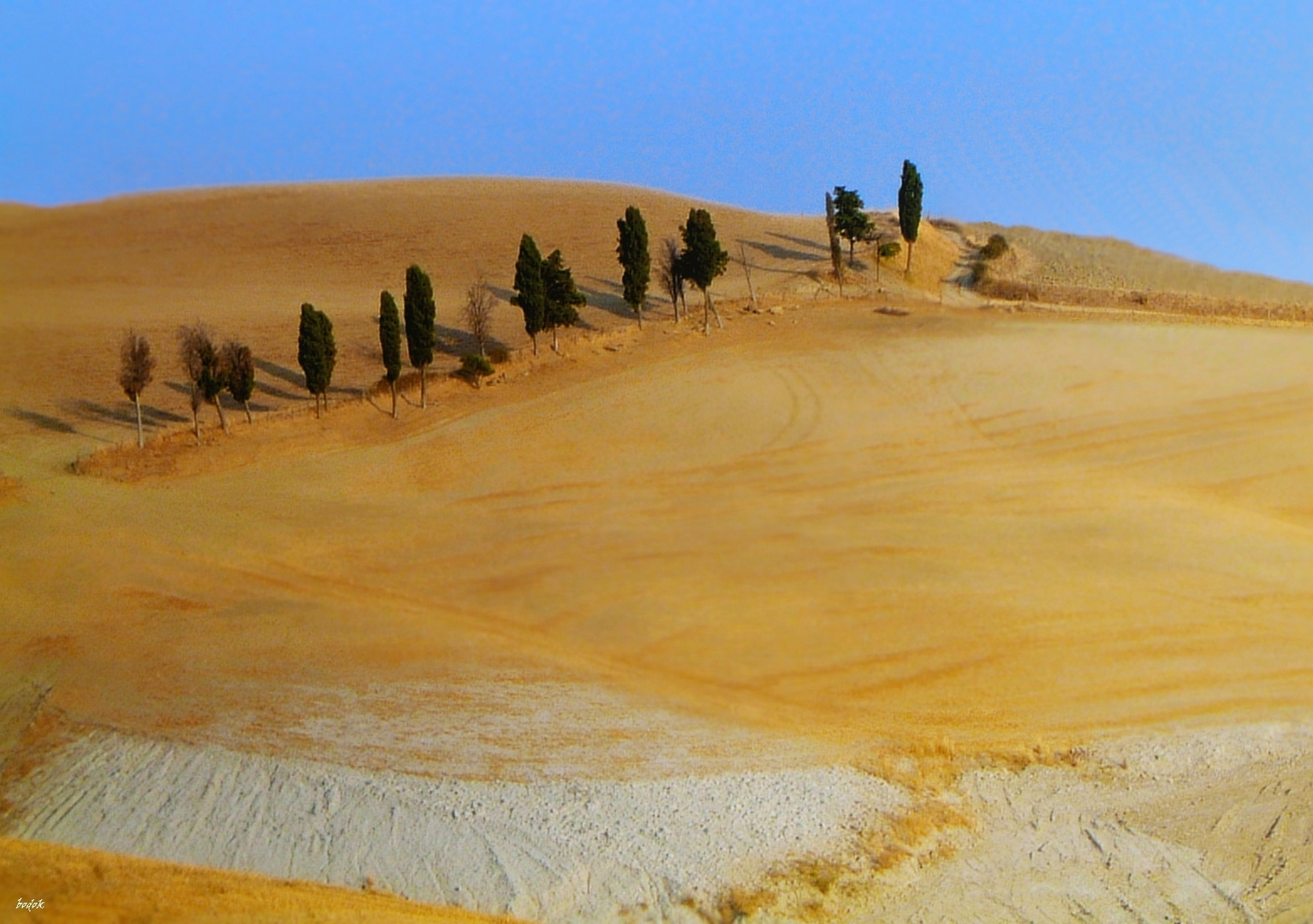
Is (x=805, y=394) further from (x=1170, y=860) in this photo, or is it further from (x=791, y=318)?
(x=1170, y=860)

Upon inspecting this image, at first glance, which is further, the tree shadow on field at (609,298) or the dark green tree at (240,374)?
the tree shadow on field at (609,298)

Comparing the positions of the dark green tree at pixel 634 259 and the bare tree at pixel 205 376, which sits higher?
the dark green tree at pixel 634 259

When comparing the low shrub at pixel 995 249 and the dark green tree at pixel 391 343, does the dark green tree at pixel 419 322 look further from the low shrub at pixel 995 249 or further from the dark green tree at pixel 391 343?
the low shrub at pixel 995 249

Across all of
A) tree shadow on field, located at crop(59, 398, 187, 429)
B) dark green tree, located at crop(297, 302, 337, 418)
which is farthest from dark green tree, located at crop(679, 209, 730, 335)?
tree shadow on field, located at crop(59, 398, 187, 429)

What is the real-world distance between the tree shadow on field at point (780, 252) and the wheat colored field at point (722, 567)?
4.94 meters

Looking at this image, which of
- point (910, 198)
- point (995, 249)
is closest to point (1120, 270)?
→ point (995, 249)

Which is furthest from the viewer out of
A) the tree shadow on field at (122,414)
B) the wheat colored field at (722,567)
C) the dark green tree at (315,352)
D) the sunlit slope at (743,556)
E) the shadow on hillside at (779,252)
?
the shadow on hillside at (779,252)

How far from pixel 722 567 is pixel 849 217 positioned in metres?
27.6

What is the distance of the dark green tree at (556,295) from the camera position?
44.5 metres

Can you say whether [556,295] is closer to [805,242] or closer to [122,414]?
[122,414]

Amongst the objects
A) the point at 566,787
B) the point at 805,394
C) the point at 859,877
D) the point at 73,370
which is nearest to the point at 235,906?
the point at 566,787

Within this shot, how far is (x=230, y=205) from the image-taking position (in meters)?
69.2

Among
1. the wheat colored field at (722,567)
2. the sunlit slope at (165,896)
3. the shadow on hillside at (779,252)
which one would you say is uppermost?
the shadow on hillside at (779,252)

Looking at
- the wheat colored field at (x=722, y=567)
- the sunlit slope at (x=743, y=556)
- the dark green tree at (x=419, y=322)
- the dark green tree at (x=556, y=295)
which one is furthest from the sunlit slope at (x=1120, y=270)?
the dark green tree at (x=419, y=322)
